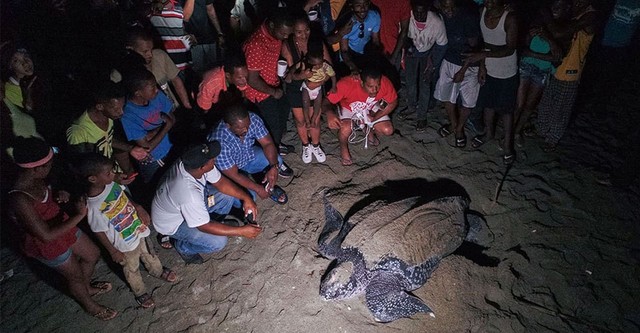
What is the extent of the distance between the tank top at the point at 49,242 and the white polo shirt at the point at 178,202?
0.62m

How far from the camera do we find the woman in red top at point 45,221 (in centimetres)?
219

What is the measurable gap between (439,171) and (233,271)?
8.11 feet

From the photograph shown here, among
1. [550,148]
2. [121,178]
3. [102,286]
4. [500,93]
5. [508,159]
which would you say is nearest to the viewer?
[121,178]

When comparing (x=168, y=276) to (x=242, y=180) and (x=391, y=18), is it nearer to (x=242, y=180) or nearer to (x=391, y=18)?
(x=242, y=180)

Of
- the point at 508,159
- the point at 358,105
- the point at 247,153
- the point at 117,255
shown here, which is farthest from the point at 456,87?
the point at 117,255

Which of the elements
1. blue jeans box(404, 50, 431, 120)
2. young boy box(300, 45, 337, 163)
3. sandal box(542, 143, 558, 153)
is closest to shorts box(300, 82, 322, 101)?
young boy box(300, 45, 337, 163)

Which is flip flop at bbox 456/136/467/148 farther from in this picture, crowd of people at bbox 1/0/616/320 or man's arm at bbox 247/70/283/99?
man's arm at bbox 247/70/283/99

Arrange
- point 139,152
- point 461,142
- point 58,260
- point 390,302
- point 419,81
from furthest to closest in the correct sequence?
point 419,81 < point 461,142 < point 139,152 < point 390,302 < point 58,260

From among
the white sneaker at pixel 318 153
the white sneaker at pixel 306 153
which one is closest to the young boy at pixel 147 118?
the white sneaker at pixel 306 153

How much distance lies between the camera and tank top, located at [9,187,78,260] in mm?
2346

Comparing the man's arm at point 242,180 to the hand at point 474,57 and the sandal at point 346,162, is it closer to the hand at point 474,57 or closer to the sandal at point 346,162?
the sandal at point 346,162

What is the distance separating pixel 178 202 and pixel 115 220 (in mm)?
443

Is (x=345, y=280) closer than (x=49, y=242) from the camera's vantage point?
No

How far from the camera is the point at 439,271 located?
3146mm
